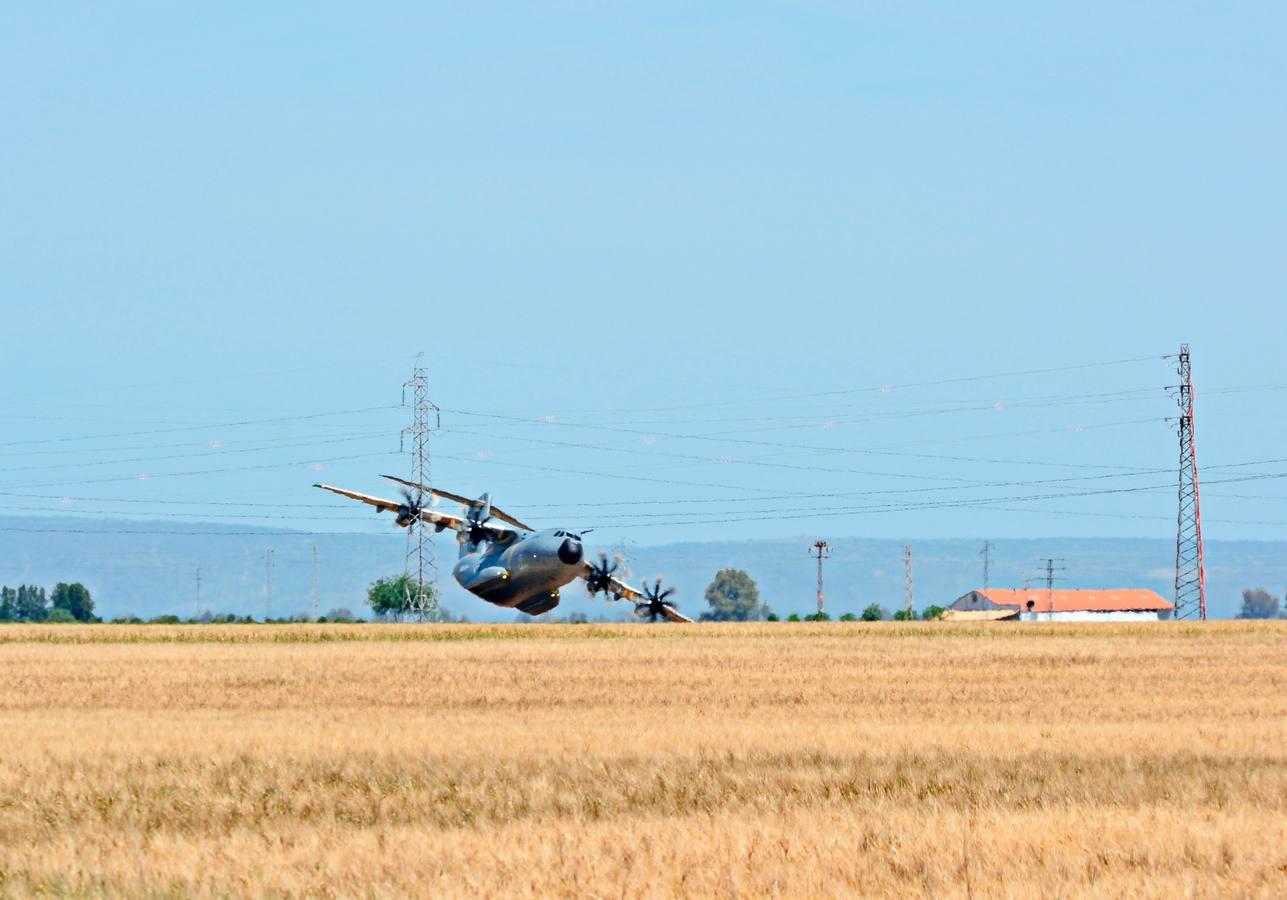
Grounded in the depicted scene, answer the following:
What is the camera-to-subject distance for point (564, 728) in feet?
132

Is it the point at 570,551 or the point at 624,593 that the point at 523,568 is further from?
the point at 624,593

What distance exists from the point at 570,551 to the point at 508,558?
4.94m

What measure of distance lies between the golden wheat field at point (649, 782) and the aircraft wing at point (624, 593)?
58.2 meters

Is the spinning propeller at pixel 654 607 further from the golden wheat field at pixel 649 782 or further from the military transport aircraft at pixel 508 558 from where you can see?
the golden wheat field at pixel 649 782

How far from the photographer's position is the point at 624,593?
133m

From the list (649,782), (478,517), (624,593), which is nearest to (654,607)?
(624,593)

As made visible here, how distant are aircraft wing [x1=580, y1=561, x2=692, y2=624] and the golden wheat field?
5816 cm

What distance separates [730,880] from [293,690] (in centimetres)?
3921

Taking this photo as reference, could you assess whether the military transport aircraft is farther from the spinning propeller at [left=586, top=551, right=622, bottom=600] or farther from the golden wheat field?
the golden wheat field

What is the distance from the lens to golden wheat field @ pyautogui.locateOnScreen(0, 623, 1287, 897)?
66.9ft

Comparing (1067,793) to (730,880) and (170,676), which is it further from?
(170,676)

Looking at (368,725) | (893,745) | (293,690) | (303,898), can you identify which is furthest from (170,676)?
(303,898)

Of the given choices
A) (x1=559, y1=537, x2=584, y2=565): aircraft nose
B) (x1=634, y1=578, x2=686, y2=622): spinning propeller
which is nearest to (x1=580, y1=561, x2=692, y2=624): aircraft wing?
(x1=634, y1=578, x2=686, y2=622): spinning propeller

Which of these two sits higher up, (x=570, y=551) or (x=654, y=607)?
(x=570, y=551)
